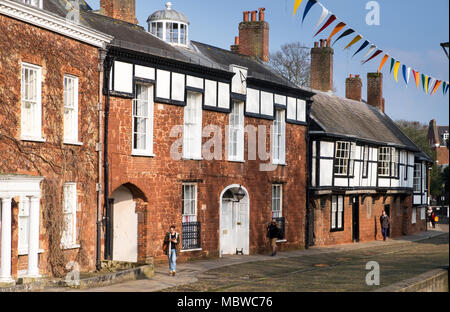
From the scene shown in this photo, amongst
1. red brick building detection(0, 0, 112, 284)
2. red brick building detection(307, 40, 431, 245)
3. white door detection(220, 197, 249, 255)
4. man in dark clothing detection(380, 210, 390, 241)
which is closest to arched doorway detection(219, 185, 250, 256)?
white door detection(220, 197, 249, 255)

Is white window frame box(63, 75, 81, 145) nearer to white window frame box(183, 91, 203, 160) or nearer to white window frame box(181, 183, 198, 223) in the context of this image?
white window frame box(183, 91, 203, 160)

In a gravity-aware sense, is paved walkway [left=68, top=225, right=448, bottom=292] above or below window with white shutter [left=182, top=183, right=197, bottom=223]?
below

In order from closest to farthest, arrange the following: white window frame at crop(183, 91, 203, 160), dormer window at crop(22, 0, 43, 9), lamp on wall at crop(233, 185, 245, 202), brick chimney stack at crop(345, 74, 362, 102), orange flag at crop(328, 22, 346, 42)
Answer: orange flag at crop(328, 22, 346, 42) → dormer window at crop(22, 0, 43, 9) → white window frame at crop(183, 91, 203, 160) → lamp on wall at crop(233, 185, 245, 202) → brick chimney stack at crop(345, 74, 362, 102)

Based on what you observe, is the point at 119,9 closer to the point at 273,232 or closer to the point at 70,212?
the point at 70,212

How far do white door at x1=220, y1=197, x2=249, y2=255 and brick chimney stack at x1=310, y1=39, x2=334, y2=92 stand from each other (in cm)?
1527

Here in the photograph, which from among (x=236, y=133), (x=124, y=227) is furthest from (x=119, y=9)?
(x=124, y=227)

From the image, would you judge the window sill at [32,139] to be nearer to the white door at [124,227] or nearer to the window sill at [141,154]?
the window sill at [141,154]

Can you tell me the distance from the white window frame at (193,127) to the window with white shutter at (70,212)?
5661mm

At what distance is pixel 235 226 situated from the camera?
2850 centimetres

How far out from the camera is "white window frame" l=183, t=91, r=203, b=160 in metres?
25.5

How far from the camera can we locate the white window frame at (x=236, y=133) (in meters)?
27.8

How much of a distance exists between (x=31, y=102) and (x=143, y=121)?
5.26 meters

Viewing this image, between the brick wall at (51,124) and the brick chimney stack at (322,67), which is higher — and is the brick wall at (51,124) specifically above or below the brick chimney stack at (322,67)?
below

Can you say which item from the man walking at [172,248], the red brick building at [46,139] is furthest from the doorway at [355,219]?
the red brick building at [46,139]
